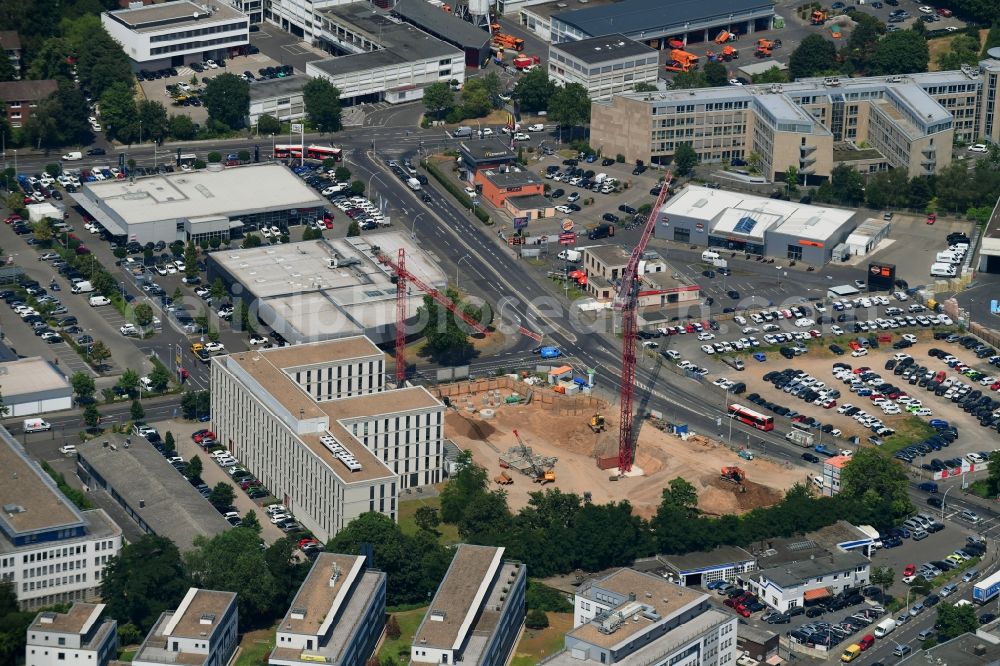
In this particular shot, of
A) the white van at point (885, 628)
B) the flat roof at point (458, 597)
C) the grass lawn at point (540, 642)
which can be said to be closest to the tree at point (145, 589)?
the flat roof at point (458, 597)

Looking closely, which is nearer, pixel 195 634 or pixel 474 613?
pixel 195 634

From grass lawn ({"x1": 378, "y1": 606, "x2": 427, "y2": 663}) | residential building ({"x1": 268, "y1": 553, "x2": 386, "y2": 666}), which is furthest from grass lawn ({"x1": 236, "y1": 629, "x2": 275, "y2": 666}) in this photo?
grass lawn ({"x1": 378, "y1": 606, "x2": 427, "y2": 663})

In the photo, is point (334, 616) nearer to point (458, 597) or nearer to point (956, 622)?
point (458, 597)

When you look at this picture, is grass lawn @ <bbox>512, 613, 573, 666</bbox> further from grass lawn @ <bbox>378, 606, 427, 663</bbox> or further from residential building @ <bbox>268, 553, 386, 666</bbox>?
residential building @ <bbox>268, 553, 386, 666</bbox>

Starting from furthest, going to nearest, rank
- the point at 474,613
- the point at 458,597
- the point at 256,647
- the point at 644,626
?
the point at 256,647
the point at 458,597
the point at 474,613
the point at 644,626

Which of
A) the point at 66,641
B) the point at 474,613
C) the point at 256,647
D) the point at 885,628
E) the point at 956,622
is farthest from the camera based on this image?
the point at 885,628

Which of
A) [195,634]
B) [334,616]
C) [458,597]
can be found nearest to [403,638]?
[458,597]
